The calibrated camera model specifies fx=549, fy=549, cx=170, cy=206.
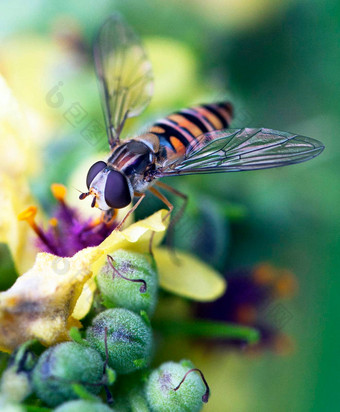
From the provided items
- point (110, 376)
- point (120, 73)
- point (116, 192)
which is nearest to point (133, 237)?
point (116, 192)

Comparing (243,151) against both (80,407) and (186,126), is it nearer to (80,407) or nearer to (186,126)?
(186,126)

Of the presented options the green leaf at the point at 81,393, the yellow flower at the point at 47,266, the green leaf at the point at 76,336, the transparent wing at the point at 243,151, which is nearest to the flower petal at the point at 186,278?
the yellow flower at the point at 47,266

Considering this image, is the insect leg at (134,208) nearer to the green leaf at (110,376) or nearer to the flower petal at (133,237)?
the flower petal at (133,237)

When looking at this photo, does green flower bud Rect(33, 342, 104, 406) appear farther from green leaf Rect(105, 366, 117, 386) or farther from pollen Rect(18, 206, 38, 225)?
pollen Rect(18, 206, 38, 225)

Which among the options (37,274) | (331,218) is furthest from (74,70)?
(37,274)

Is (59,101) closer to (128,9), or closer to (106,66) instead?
(106,66)

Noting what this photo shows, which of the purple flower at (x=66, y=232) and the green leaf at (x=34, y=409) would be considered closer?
the green leaf at (x=34, y=409)
